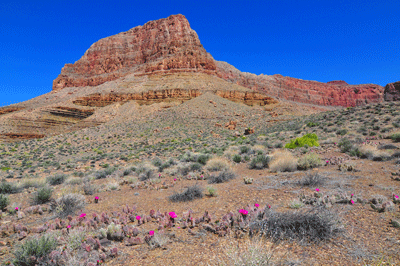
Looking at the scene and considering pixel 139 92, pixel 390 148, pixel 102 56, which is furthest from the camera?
pixel 102 56

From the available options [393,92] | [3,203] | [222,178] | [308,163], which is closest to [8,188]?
[3,203]

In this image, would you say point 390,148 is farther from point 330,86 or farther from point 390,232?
point 330,86

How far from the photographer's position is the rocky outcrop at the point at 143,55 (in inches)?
2382

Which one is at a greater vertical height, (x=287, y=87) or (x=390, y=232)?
(x=287, y=87)

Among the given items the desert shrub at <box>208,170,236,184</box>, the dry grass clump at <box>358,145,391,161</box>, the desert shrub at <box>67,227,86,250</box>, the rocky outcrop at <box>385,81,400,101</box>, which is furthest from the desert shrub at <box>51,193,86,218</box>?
the rocky outcrop at <box>385,81,400,101</box>

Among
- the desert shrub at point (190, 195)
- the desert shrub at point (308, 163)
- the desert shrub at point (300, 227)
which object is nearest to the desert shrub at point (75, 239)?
the desert shrub at point (190, 195)

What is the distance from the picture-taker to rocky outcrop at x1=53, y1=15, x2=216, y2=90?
6050cm

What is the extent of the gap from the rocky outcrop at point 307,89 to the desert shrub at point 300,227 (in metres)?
99.1

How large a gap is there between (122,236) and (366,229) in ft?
12.7

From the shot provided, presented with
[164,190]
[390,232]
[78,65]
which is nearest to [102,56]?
[78,65]

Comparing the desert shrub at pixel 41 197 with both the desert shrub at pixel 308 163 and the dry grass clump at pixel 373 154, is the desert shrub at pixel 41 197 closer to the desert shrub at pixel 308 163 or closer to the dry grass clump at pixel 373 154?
the desert shrub at pixel 308 163

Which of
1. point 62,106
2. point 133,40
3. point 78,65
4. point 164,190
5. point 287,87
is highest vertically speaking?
point 133,40

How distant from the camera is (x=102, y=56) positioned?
250ft

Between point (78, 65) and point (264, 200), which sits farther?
point (78, 65)
